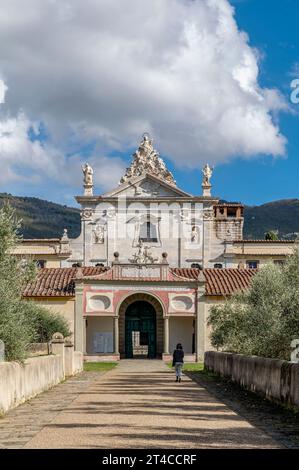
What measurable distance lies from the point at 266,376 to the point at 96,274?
1419 inches

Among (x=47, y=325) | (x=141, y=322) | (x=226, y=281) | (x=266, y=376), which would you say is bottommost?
(x=141, y=322)

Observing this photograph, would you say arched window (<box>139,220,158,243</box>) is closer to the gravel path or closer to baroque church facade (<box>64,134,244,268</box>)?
baroque church facade (<box>64,134,244,268</box>)

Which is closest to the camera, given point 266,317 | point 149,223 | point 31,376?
point 31,376

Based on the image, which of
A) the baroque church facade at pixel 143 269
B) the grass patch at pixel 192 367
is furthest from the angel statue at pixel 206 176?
the grass patch at pixel 192 367

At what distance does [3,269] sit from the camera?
2011 centimetres

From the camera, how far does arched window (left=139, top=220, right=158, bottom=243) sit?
242 feet

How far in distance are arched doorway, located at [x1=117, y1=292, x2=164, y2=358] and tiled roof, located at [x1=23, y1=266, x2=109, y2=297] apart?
3.59m

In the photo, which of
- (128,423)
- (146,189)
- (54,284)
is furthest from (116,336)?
(128,423)

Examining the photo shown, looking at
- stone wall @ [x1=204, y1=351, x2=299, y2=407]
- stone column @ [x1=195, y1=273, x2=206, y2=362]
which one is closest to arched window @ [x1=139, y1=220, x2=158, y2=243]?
stone column @ [x1=195, y1=273, x2=206, y2=362]

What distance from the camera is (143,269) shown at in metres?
53.5

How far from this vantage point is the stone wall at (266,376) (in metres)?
16.1

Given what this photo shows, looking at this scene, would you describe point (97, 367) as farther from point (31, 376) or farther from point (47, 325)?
point (31, 376)
